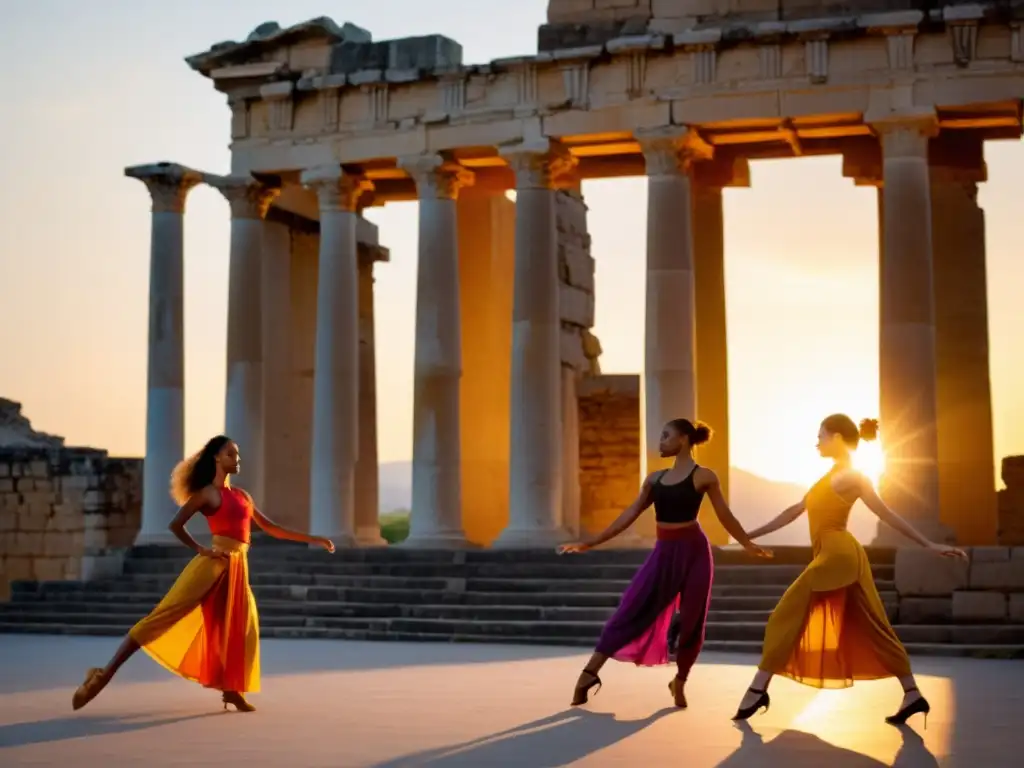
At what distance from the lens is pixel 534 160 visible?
26.1m

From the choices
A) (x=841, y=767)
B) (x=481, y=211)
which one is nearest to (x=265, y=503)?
(x=481, y=211)

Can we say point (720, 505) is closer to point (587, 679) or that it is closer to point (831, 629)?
point (831, 629)

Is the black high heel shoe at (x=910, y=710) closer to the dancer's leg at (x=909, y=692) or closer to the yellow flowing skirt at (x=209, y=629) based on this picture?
the dancer's leg at (x=909, y=692)

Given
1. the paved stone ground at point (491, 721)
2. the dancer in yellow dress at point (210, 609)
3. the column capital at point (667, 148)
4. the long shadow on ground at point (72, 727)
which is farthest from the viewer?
the column capital at point (667, 148)

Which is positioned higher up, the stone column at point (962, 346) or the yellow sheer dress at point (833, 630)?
the stone column at point (962, 346)

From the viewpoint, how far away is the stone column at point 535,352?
2584 cm

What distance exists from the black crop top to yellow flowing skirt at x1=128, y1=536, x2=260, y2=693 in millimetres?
3090

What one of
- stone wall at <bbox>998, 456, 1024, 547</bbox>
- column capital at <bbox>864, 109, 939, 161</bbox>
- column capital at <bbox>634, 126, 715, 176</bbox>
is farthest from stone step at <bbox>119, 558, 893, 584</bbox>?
stone wall at <bbox>998, 456, 1024, 547</bbox>

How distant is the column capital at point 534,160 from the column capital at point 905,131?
4.86 metres

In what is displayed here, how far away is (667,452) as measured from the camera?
12531mm

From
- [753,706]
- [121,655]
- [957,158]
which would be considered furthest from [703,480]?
[957,158]

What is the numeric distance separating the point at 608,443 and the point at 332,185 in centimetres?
802

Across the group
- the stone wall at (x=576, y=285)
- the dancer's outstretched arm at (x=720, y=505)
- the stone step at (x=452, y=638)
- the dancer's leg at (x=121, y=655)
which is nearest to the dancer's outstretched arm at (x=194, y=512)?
the dancer's leg at (x=121, y=655)

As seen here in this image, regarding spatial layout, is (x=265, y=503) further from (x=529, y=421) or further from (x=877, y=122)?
(x=877, y=122)
